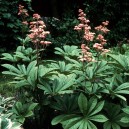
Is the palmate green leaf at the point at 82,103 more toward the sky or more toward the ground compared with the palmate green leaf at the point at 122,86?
more toward the ground

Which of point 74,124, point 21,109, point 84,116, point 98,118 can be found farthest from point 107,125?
point 21,109

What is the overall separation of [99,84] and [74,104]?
376 mm

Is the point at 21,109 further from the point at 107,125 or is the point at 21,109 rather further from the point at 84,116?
the point at 107,125

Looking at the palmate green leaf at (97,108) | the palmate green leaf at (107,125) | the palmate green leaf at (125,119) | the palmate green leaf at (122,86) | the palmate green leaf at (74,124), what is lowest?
the palmate green leaf at (107,125)

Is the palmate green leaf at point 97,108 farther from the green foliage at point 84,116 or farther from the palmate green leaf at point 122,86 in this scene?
the palmate green leaf at point 122,86

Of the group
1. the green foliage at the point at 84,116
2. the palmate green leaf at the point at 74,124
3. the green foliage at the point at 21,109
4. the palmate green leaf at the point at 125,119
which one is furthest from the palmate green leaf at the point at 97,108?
the green foliage at the point at 21,109

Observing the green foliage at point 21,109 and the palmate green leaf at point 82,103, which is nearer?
the palmate green leaf at point 82,103

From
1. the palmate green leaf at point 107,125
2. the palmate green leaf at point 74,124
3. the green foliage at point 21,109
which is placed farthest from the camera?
the green foliage at point 21,109

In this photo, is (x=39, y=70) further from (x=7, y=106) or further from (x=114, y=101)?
(x=114, y=101)

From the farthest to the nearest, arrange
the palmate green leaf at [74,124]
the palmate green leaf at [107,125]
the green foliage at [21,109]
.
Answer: the green foliage at [21,109], the palmate green leaf at [107,125], the palmate green leaf at [74,124]

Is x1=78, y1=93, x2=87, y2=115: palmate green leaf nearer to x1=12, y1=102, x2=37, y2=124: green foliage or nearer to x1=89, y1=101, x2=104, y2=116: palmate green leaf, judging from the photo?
x1=89, y1=101, x2=104, y2=116: palmate green leaf

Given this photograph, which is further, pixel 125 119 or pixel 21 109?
pixel 21 109

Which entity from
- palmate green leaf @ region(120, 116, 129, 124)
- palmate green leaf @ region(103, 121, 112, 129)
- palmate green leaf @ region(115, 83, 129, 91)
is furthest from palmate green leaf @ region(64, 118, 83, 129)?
palmate green leaf @ region(115, 83, 129, 91)

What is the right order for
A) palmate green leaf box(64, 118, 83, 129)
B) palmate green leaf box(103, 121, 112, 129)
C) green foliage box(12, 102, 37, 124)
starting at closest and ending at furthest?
palmate green leaf box(64, 118, 83, 129) < palmate green leaf box(103, 121, 112, 129) < green foliage box(12, 102, 37, 124)
